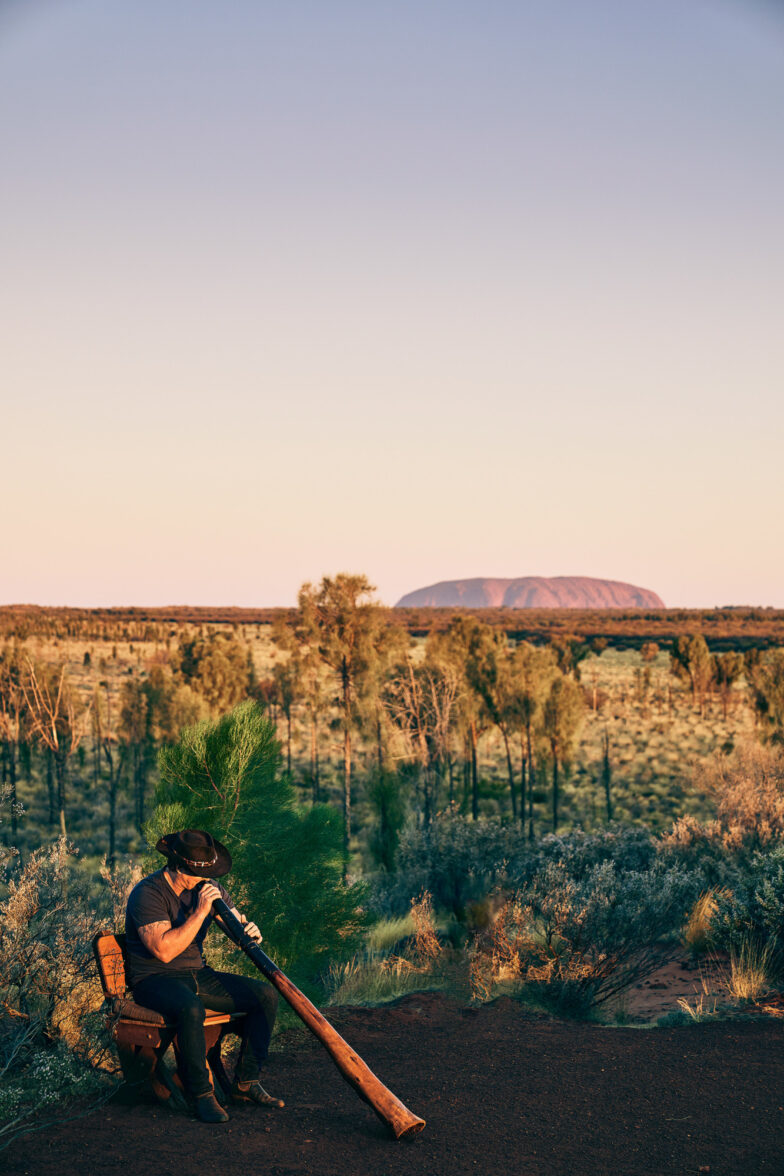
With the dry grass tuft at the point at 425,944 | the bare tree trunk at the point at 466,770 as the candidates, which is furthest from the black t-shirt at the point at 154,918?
the bare tree trunk at the point at 466,770

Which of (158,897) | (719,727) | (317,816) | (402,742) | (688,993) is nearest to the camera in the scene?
(158,897)

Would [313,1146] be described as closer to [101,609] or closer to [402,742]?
[402,742]

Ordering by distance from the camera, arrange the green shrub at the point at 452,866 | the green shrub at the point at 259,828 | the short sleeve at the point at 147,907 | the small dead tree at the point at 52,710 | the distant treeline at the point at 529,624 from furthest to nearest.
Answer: the distant treeline at the point at 529,624, the small dead tree at the point at 52,710, the green shrub at the point at 452,866, the green shrub at the point at 259,828, the short sleeve at the point at 147,907

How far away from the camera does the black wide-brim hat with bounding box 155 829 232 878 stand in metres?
5.38

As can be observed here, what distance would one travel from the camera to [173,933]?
5.21 metres

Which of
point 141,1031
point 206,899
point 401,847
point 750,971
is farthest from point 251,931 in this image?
point 401,847

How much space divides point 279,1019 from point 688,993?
5631 millimetres

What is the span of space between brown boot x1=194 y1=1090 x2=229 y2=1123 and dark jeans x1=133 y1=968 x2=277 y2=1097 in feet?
0.13

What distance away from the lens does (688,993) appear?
436 inches

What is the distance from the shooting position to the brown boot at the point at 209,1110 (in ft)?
16.6

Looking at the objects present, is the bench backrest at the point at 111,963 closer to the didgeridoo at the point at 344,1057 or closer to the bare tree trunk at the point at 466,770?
the didgeridoo at the point at 344,1057

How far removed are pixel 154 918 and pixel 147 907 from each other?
75mm

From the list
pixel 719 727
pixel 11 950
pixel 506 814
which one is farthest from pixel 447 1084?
pixel 719 727

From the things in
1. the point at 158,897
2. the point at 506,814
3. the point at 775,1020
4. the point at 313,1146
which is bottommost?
the point at 506,814
